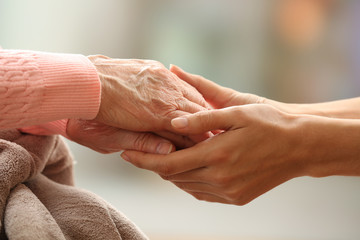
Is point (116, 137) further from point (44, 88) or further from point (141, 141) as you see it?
point (44, 88)

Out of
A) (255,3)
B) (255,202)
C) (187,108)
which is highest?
(255,3)

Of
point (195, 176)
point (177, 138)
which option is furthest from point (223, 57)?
point (195, 176)

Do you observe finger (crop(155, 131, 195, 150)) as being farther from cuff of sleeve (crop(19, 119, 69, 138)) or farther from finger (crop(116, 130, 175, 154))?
cuff of sleeve (crop(19, 119, 69, 138))

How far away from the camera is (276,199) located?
222 cm

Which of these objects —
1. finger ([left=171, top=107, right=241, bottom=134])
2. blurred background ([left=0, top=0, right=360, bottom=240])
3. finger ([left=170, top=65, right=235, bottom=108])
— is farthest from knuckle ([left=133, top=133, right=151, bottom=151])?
blurred background ([left=0, top=0, right=360, bottom=240])

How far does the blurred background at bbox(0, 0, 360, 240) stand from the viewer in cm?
199

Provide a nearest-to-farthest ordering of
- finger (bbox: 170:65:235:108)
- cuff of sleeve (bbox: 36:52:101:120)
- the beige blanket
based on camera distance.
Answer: the beige blanket < cuff of sleeve (bbox: 36:52:101:120) < finger (bbox: 170:65:235:108)

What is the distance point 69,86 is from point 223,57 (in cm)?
150

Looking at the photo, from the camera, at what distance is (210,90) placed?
3.52 feet

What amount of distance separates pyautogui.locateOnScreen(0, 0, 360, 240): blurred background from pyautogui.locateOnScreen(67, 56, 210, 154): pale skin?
1187 mm

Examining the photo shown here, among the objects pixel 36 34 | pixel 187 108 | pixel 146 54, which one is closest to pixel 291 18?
pixel 146 54

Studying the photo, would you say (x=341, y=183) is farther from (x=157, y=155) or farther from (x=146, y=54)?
(x=157, y=155)

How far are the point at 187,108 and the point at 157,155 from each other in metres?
0.15

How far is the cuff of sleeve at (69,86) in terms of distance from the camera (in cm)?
72
